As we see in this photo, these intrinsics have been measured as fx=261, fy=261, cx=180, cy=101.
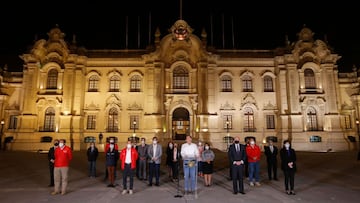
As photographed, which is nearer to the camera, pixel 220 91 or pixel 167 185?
pixel 167 185

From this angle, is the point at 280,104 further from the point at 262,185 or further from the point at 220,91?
the point at 262,185

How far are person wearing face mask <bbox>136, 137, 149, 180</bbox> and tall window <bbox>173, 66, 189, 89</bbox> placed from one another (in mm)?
20841

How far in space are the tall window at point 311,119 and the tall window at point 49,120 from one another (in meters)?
31.4

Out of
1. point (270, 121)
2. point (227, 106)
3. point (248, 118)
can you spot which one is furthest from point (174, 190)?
point (270, 121)

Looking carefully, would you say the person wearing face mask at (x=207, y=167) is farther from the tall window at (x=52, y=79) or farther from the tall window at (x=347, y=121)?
the tall window at (x=347, y=121)

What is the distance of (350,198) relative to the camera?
9.51m

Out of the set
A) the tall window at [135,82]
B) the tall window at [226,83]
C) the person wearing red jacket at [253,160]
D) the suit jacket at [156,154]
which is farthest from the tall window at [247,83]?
the suit jacket at [156,154]

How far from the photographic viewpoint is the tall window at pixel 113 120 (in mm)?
32906

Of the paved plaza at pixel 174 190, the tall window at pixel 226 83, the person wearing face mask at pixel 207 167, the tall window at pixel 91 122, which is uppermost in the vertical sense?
the tall window at pixel 226 83

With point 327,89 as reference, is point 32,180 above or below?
below

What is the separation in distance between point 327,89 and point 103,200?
105 ft

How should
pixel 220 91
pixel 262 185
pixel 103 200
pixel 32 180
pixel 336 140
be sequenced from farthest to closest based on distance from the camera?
1. pixel 220 91
2. pixel 336 140
3. pixel 32 180
4. pixel 262 185
5. pixel 103 200

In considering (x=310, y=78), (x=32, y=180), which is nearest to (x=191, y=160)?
(x=32, y=180)

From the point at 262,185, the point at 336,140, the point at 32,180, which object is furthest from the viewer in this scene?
the point at 336,140
